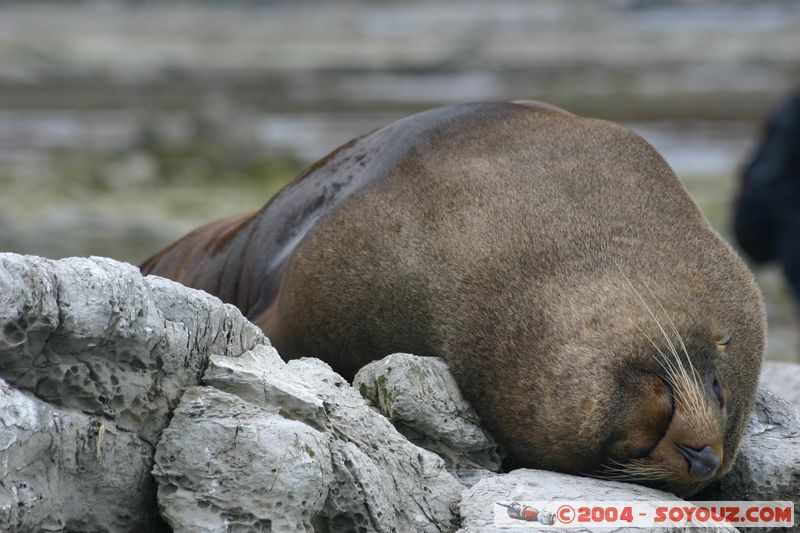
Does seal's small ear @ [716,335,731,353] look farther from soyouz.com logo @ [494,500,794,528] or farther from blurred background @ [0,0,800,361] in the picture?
blurred background @ [0,0,800,361]

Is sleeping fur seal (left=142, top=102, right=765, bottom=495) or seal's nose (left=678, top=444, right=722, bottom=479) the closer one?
seal's nose (left=678, top=444, right=722, bottom=479)

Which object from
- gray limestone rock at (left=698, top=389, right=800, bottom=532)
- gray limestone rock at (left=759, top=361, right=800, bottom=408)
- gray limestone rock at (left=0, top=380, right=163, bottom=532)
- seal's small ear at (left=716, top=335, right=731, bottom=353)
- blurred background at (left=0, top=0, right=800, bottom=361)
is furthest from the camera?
blurred background at (left=0, top=0, right=800, bottom=361)

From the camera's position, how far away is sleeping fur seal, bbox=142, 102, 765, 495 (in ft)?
14.4

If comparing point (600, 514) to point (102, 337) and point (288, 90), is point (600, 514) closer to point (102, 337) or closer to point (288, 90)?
point (102, 337)

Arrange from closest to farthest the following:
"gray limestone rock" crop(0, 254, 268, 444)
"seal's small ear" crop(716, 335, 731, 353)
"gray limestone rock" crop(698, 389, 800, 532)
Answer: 1. "gray limestone rock" crop(0, 254, 268, 444)
2. "seal's small ear" crop(716, 335, 731, 353)
3. "gray limestone rock" crop(698, 389, 800, 532)

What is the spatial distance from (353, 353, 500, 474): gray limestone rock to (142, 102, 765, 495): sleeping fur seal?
0.09 metres

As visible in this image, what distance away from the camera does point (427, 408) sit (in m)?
4.52

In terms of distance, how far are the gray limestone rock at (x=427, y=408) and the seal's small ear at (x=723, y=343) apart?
0.79 meters

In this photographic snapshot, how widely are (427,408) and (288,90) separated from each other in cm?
2999

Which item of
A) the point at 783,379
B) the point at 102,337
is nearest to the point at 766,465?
the point at 783,379

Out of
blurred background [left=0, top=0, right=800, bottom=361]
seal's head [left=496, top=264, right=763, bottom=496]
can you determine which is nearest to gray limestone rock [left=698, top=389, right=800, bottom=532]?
seal's head [left=496, top=264, right=763, bottom=496]

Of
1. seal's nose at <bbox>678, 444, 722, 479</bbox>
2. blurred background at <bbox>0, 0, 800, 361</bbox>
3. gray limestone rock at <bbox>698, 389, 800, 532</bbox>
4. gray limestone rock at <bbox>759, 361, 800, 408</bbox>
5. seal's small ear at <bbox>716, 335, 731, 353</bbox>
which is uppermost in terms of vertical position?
seal's small ear at <bbox>716, 335, 731, 353</bbox>

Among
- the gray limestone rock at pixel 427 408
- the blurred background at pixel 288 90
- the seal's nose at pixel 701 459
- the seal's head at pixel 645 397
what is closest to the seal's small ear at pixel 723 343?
the seal's head at pixel 645 397

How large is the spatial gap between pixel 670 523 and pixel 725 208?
12.2 metres
